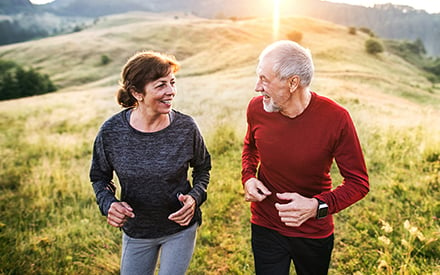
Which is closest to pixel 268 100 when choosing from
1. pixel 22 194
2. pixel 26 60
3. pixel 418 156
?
pixel 22 194

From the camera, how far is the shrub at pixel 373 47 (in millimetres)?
50844

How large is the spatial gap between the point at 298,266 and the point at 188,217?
1.02 m

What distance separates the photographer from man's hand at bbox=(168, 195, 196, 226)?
235 centimetres

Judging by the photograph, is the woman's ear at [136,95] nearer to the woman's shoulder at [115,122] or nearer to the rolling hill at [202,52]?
the woman's shoulder at [115,122]

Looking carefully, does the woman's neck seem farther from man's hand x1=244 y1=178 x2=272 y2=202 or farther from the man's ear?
the man's ear

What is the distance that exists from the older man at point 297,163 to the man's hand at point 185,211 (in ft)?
1.59

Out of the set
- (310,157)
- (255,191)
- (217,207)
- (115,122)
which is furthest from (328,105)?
(217,207)

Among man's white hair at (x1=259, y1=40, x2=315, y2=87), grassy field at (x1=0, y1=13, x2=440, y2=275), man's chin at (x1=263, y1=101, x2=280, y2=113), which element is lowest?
grassy field at (x1=0, y1=13, x2=440, y2=275)

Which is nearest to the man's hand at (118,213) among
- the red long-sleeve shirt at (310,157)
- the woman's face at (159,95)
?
the woman's face at (159,95)

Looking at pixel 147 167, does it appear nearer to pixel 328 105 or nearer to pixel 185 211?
pixel 185 211

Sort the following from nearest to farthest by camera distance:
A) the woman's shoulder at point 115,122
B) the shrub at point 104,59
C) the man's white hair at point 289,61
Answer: the man's white hair at point 289,61
the woman's shoulder at point 115,122
the shrub at point 104,59

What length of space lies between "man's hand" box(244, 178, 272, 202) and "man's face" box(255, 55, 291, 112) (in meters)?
0.64

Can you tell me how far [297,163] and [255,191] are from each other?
42 cm

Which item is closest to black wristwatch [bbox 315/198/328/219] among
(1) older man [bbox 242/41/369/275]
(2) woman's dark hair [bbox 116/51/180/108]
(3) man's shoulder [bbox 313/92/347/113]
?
(1) older man [bbox 242/41/369/275]
